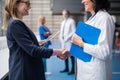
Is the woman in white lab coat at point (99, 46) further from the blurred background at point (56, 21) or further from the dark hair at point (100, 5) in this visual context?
the blurred background at point (56, 21)

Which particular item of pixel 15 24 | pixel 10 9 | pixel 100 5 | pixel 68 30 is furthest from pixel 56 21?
pixel 15 24

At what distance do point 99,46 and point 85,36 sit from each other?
0.16 m

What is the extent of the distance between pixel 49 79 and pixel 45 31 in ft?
3.51

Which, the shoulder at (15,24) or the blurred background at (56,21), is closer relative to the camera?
the shoulder at (15,24)

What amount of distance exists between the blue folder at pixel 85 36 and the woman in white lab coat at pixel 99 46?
34 mm

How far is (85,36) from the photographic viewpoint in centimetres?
213

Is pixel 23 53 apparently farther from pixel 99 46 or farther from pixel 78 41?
pixel 99 46

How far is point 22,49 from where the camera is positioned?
2029 mm

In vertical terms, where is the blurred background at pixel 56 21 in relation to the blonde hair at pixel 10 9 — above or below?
below

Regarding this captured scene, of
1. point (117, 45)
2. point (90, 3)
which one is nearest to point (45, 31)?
point (90, 3)

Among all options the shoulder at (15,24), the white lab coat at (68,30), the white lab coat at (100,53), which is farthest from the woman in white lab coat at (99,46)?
the white lab coat at (68,30)

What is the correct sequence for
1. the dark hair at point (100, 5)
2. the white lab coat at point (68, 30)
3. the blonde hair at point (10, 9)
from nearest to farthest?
the blonde hair at point (10, 9) → the dark hair at point (100, 5) → the white lab coat at point (68, 30)

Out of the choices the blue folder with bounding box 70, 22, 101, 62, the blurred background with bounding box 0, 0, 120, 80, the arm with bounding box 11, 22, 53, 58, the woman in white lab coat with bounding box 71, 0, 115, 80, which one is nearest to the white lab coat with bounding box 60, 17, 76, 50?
the blurred background with bounding box 0, 0, 120, 80

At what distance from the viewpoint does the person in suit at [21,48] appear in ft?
6.52
